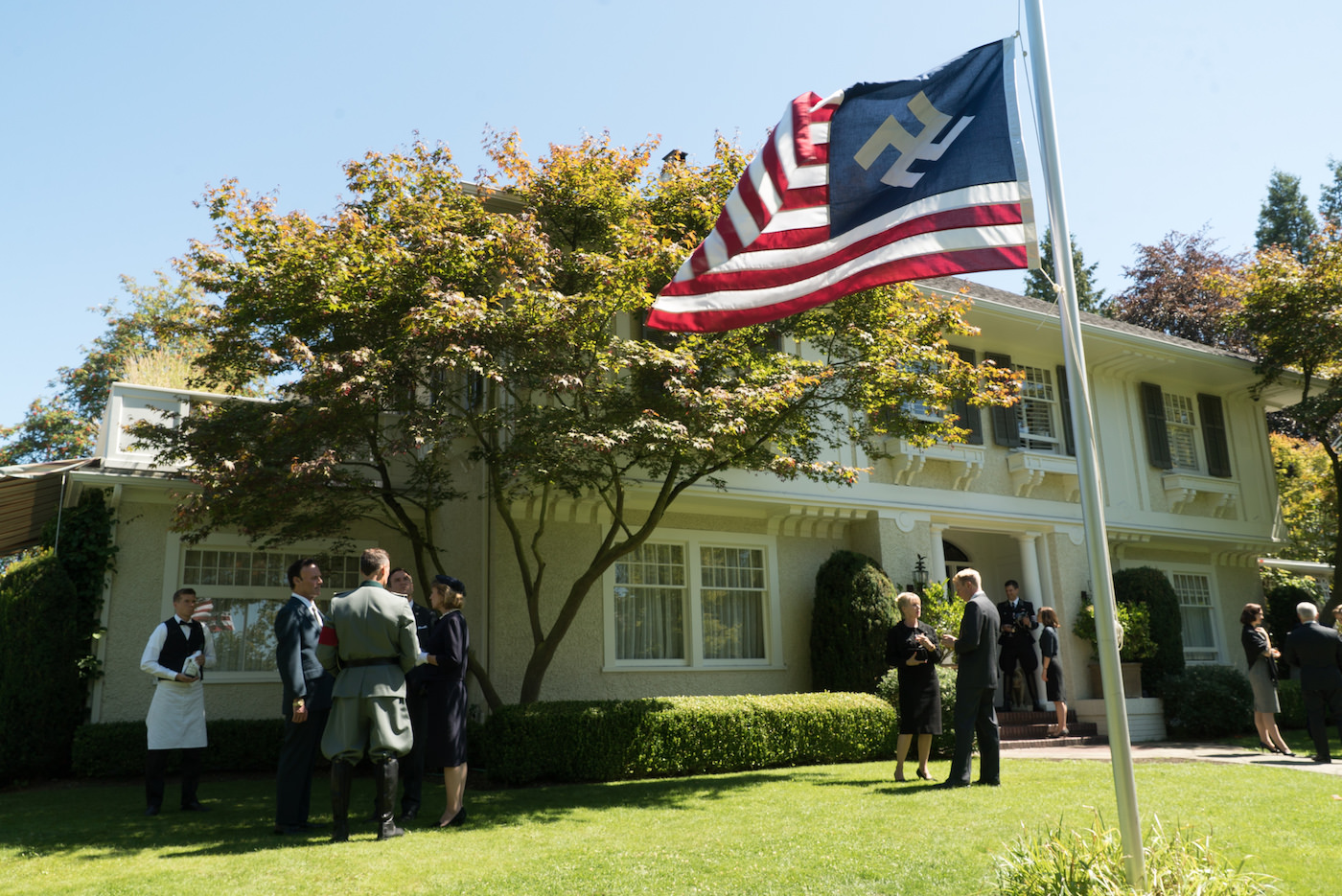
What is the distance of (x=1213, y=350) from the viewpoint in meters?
19.5

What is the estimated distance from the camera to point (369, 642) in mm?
6746

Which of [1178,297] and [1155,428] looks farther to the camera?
[1178,297]

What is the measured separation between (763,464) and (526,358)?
311cm

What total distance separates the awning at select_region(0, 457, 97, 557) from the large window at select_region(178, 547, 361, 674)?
6.09 feet

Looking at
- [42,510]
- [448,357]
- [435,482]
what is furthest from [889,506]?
[42,510]

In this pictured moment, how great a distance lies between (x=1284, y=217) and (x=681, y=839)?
4240cm

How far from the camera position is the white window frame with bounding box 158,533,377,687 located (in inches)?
508

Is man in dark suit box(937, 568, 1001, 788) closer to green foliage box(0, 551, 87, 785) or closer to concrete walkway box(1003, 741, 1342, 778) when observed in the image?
concrete walkway box(1003, 741, 1342, 778)

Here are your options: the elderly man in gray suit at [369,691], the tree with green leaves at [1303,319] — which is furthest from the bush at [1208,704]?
the elderly man in gray suit at [369,691]

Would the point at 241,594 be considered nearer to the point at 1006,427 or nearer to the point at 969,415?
the point at 969,415

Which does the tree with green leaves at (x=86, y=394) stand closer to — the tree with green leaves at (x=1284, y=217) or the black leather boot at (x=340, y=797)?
the black leather boot at (x=340, y=797)

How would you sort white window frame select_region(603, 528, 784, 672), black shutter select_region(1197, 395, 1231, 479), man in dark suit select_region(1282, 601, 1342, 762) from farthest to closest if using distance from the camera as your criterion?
1. black shutter select_region(1197, 395, 1231, 479)
2. white window frame select_region(603, 528, 784, 672)
3. man in dark suit select_region(1282, 601, 1342, 762)

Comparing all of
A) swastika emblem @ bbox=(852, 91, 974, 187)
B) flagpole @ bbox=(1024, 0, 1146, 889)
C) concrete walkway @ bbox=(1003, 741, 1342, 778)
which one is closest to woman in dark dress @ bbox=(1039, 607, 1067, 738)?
concrete walkway @ bbox=(1003, 741, 1342, 778)

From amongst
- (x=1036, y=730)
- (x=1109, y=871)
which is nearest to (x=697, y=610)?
(x=1036, y=730)
